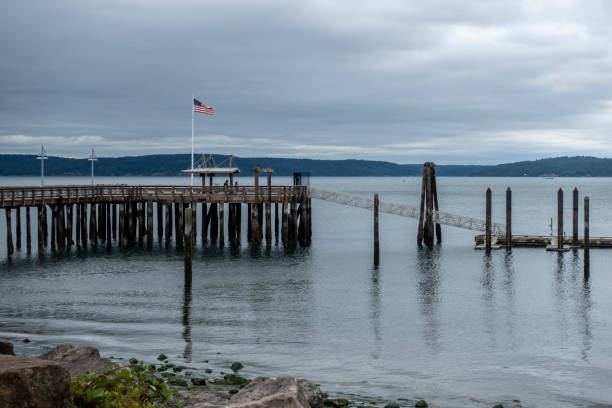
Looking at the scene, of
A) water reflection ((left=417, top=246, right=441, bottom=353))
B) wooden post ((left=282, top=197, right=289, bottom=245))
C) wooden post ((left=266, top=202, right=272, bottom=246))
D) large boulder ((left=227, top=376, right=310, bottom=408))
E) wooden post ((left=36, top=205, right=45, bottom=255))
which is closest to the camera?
large boulder ((left=227, top=376, right=310, bottom=408))

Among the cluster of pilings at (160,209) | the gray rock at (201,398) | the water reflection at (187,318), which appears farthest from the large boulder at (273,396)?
the cluster of pilings at (160,209)

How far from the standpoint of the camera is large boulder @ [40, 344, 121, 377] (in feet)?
47.6

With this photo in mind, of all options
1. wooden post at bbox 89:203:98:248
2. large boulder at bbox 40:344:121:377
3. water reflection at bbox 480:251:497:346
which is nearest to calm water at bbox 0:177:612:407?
water reflection at bbox 480:251:497:346

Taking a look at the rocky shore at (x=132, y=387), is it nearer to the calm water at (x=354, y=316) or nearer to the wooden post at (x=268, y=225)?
the calm water at (x=354, y=316)

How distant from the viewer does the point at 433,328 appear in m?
24.6

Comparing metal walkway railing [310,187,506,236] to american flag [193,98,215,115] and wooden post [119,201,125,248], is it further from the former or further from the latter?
wooden post [119,201,125,248]

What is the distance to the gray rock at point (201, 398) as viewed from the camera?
1413 cm

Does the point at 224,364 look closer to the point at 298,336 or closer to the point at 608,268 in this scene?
the point at 298,336

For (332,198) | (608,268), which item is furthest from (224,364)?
(332,198)

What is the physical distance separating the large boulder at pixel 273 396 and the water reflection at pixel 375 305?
8.68 meters

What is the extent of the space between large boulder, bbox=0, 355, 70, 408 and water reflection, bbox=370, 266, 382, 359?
39.3ft

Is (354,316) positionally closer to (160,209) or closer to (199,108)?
(160,209)

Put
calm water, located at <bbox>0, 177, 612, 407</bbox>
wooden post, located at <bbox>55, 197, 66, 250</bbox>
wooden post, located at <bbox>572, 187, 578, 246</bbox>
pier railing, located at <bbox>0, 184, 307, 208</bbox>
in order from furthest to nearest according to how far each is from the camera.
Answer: pier railing, located at <bbox>0, 184, 307, 208</bbox>, wooden post, located at <bbox>55, 197, 66, 250</bbox>, wooden post, located at <bbox>572, 187, 578, 246</bbox>, calm water, located at <bbox>0, 177, 612, 407</bbox>

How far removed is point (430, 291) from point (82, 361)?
20549mm
